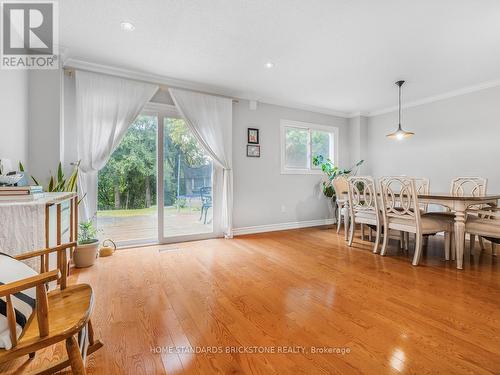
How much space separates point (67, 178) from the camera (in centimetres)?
304

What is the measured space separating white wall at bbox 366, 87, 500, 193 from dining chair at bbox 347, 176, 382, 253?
1971mm

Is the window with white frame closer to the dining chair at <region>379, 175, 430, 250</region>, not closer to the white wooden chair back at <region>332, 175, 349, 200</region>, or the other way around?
the white wooden chair back at <region>332, 175, 349, 200</region>

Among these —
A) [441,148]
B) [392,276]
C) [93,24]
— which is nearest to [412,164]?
[441,148]

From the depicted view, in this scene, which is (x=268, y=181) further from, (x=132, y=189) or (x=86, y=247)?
(x=86, y=247)

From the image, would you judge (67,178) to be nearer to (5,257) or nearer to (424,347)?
(5,257)

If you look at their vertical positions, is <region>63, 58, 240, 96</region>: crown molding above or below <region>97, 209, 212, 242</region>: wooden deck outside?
above

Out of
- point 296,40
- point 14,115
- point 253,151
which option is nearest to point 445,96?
point 296,40

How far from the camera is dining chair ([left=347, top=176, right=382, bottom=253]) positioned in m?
3.21

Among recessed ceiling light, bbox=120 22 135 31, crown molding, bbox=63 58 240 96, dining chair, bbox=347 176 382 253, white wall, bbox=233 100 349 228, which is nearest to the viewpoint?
recessed ceiling light, bbox=120 22 135 31

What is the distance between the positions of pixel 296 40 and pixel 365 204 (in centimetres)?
226

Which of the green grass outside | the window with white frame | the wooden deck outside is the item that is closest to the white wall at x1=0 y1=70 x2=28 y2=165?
the green grass outside

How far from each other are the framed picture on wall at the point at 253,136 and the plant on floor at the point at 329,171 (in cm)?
142

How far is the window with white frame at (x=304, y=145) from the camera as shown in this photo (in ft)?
15.9

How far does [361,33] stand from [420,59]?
1118mm
